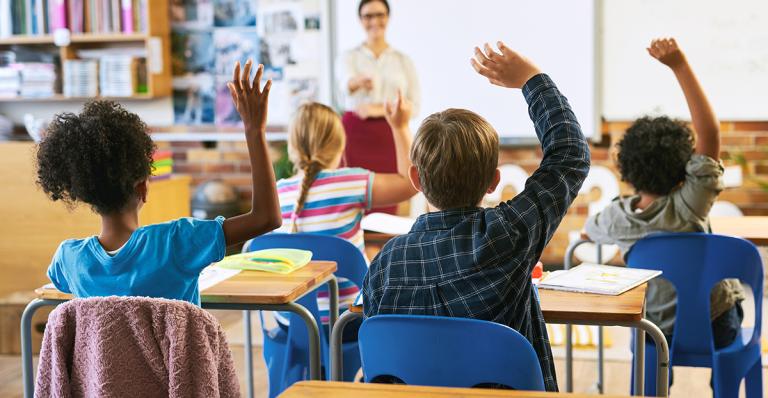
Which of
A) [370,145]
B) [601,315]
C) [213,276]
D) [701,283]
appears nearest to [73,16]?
[370,145]

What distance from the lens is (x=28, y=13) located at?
529 cm

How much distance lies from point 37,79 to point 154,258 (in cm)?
408

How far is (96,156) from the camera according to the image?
5.45 feet

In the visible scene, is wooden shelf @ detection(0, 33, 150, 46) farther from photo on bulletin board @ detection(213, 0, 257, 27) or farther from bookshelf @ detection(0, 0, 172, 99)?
photo on bulletin board @ detection(213, 0, 257, 27)

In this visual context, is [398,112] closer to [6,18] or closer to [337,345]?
[337,345]

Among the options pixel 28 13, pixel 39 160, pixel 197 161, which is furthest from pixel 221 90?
pixel 39 160

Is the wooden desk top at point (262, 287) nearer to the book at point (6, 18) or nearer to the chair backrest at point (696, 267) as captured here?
the chair backrest at point (696, 267)

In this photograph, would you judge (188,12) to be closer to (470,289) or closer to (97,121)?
(97,121)

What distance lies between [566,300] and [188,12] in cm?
408

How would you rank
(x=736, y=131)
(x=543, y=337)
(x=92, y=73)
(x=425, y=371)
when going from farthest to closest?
(x=92, y=73), (x=736, y=131), (x=543, y=337), (x=425, y=371)

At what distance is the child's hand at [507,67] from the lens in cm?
166

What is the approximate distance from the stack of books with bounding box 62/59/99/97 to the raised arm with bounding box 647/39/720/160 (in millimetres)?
3709

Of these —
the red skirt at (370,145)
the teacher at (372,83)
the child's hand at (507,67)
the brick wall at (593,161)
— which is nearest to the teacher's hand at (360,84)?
the teacher at (372,83)

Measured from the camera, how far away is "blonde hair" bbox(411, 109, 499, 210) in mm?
1545
